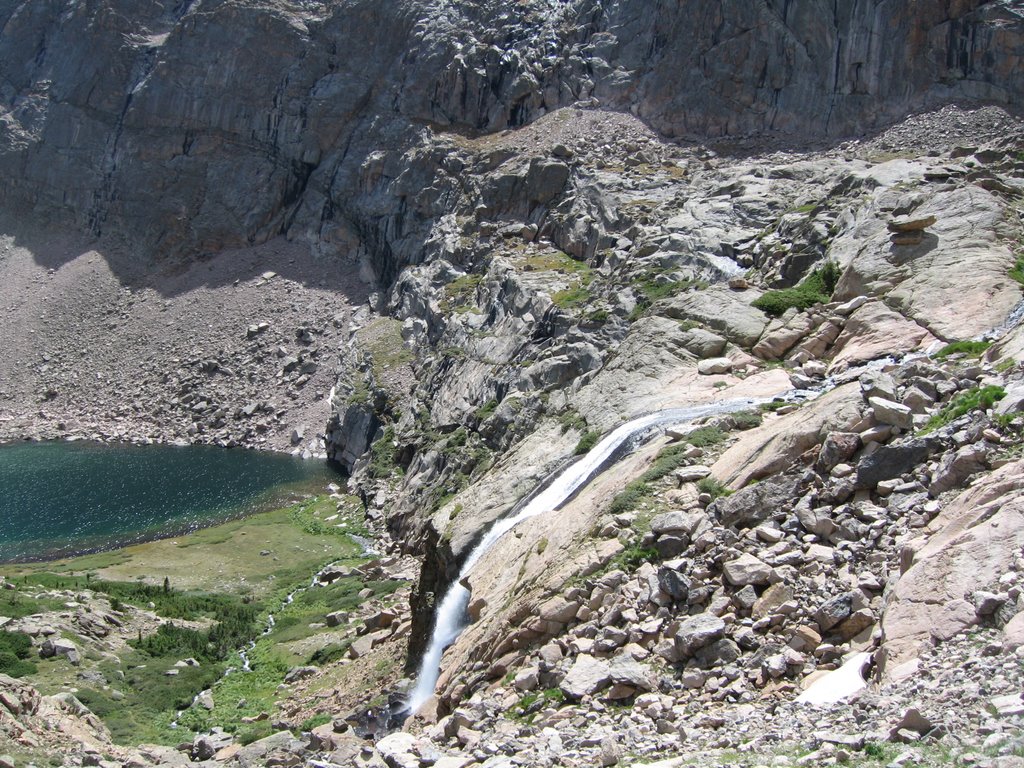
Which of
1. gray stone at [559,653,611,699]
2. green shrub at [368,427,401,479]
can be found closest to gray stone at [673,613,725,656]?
gray stone at [559,653,611,699]

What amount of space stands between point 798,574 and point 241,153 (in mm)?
122802

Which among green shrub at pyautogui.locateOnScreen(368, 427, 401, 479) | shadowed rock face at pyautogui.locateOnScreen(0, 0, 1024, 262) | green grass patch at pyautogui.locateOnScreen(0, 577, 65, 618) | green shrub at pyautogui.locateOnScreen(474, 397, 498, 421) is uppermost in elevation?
shadowed rock face at pyautogui.locateOnScreen(0, 0, 1024, 262)

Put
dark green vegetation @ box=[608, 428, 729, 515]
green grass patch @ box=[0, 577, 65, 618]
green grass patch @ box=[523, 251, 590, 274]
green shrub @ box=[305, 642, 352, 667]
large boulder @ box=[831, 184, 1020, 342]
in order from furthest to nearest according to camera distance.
A: green grass patch @ box=[523, 251, 590, 274] → green grass patch @ box=[0, 577, 65, 618] → green shrub @ box=[305, 642, 352, 667] → large boulder @ box=[831, 184, 1020, 342] → dark green vegetation @ box=[608, 428, 729, 515]

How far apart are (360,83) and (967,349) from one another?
10941cm

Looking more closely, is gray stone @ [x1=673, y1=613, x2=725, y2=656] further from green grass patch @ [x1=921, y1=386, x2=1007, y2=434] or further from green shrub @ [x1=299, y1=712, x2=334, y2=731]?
green shrub @ [x1=299, y1=712, x2=334, y2=731]

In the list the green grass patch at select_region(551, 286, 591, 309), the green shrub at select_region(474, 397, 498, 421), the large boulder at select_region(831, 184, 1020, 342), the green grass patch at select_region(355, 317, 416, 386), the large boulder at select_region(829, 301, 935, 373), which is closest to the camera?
the large boulder at select_region(831, 184, 1020, 342)

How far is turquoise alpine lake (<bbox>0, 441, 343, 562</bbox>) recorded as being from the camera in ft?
212

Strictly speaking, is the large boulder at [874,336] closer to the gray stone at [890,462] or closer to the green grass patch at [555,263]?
the gray stone at [890,462]

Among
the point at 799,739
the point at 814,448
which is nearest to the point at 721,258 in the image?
the point at 814,448

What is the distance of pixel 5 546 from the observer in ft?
203

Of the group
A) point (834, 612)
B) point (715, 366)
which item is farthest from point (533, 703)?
point (715, 366)

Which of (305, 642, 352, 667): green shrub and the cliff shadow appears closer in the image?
(305, 642, 352, 667): green shrub

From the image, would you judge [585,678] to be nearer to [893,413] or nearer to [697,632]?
[697,632]

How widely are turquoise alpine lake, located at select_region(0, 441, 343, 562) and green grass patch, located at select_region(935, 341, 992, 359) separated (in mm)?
56321
